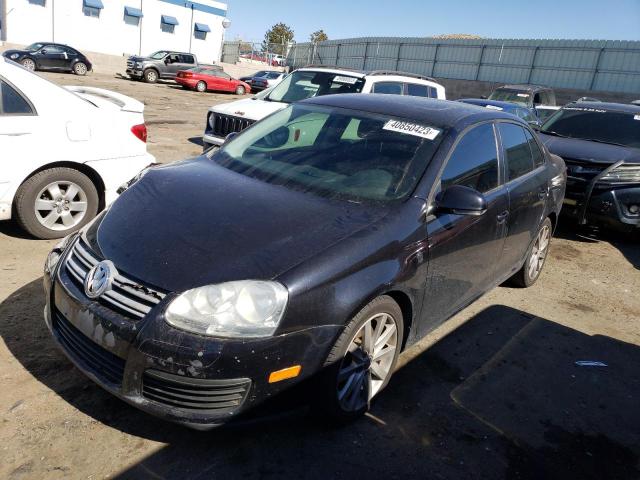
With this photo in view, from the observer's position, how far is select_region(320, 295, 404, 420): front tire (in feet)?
8.77

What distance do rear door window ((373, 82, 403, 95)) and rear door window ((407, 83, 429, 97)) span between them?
21 cm

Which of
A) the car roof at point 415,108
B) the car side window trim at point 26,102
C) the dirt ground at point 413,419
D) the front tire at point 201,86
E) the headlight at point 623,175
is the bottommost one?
the dirt ground at point 413,419

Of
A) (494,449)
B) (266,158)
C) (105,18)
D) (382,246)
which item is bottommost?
(494,449)

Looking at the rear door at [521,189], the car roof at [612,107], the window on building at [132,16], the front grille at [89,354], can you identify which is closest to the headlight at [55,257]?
the front grille at [89,354]

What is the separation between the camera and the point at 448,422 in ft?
10.2

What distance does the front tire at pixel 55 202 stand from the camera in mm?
4688

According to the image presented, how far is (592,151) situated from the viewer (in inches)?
280

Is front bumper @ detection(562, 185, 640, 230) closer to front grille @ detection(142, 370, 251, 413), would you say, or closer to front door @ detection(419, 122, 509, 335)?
front door @ detection(419, 122, 509, 335)

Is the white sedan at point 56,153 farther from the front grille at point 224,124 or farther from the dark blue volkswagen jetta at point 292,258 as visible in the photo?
the front grille at point 224,124

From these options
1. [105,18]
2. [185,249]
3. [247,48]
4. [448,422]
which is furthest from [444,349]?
[247,48]

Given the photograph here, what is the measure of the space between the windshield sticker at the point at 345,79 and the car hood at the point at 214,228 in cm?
573

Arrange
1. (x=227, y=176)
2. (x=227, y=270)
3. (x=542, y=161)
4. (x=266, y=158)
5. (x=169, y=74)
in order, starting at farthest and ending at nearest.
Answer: (x=169, y=74) < (x=542, y=161) < (x=266, y=158) < (x=227, y=176) < (x=227, y=270)

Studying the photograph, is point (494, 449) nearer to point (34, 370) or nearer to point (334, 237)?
point (334, 237)

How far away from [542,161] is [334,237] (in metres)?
3.02
